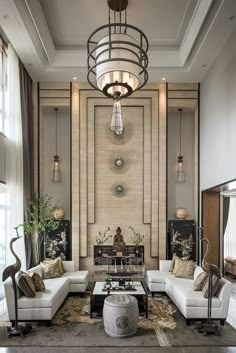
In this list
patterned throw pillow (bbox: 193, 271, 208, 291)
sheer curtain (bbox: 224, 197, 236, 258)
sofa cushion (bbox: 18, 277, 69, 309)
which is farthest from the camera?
sheer curtain (bbox: 224, 197, 236, 258)

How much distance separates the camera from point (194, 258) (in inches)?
310

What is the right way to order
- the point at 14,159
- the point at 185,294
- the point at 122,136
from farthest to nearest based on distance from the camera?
the point at 122,136
the point at 14,159
the point at 185,294

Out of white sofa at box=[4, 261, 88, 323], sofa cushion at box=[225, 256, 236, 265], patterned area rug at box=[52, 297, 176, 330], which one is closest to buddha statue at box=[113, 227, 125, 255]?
patterned area rug at box=[52, 297, 176, 330]

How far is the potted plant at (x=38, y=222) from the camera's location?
7443 mm

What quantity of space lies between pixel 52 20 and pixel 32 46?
590 mm

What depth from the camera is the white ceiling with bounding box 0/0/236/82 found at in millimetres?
5531

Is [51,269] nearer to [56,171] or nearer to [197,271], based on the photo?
[56,171]

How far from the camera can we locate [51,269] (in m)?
6.68

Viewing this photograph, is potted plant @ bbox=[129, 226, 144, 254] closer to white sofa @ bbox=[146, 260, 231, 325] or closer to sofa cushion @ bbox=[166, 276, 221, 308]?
sofa cushion @ bbox=[166, 276, 221, 308]

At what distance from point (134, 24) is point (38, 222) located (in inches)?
178

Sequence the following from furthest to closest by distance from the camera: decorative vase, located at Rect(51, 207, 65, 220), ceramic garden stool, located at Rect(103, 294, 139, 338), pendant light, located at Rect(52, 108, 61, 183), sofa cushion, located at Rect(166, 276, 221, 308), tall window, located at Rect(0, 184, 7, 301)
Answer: pendant light, located at Rect(52, 108, 61, 183) < decorative vase, located at Rect(51, 207, 65, 220) < tall window, located at Rect(0, 184, 7, 301) < sofa cushion, located at Rect(166, 276, 221, 308) < ceramic garden stool, located at Rect(103, 294, 139, 338)

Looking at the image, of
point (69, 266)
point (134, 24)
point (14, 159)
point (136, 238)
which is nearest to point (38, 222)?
point (69, 266)

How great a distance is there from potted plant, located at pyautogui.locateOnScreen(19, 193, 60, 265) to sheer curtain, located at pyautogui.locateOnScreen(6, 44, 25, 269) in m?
0.52

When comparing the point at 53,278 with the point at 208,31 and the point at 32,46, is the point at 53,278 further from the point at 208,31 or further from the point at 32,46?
the point at 208,31
